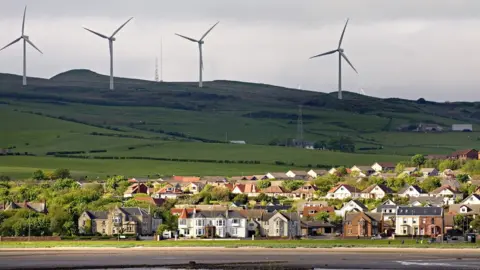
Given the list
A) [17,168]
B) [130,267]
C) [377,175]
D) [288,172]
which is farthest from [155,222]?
[17,168]

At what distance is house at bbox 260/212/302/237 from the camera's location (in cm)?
11550

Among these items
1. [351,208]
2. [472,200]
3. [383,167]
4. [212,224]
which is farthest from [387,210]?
[383,167]

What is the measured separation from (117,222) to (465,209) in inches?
1260

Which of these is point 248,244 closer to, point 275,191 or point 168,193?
point 168,193

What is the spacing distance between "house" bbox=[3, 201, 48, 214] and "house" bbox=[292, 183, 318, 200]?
3232 centimetres

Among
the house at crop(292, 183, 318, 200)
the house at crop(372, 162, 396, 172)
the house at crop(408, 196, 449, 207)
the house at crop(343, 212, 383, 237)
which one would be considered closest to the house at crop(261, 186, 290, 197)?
the house at crop(292, 183, 318, 200)

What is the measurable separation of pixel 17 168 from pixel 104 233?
78747 mm

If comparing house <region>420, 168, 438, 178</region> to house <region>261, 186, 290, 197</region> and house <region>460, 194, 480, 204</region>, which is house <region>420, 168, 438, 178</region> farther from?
house <region>460, 194, 480, 204</region>

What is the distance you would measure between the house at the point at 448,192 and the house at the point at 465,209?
35.2 feet

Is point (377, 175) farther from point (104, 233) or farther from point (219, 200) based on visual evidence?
point (104, 233)

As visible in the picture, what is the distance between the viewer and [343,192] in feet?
479

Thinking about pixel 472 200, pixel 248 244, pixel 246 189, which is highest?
pixel 246 189

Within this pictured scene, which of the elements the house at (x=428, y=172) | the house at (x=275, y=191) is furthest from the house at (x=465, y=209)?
the house at (x=428, y=172)

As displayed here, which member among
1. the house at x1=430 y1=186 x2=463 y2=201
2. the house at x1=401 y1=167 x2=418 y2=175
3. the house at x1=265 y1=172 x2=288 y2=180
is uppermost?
the house at x1=401 y1=167 x2=418 y2=175
